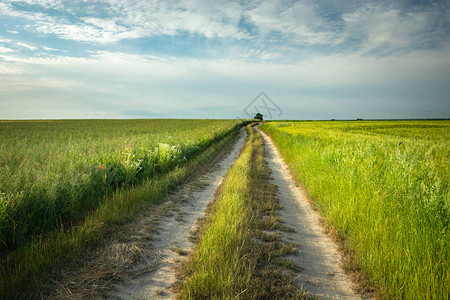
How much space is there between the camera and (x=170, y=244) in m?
4.26

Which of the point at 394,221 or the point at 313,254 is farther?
the point at 313,254

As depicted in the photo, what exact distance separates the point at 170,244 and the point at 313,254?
2.51 metres

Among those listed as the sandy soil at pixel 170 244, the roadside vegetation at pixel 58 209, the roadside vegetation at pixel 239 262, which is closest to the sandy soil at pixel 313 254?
the roadside vegetation at pixel 239 262

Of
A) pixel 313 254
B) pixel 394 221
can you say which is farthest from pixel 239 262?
pixel 394 221

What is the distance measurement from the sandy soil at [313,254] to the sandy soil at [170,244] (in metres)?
1.85

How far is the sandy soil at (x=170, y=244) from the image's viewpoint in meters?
3.04

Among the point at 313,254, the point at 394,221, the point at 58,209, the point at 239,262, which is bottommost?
the point at 313,254

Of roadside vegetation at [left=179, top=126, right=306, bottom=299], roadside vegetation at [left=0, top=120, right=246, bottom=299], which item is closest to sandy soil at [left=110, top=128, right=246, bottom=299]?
roadside vegetation at [left=179, top=126, right=306, bottom=299]

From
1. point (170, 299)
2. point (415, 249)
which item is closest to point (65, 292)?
point (170, 299)

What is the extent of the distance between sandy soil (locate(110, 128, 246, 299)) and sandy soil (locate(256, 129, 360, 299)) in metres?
1.85

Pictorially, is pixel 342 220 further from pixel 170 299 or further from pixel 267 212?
pixel 170 299

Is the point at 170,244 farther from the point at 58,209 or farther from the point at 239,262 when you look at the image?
the point at 58,209

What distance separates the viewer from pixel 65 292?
2.93m

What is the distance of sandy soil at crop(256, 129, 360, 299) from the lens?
3154 mm
